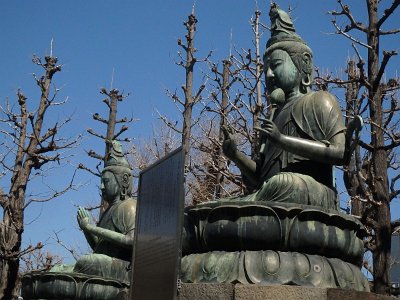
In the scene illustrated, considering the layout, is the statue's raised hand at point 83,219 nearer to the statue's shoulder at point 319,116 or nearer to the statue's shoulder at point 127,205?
the statue's shoulder at point 127,205

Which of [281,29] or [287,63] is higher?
[281,29]

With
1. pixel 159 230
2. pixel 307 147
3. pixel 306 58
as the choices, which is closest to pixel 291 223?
pixel 307 147

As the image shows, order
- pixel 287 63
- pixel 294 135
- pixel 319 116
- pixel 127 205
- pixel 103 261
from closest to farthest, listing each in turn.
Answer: pixel 319 116, pixel 294 135, pixel 287 63, pixel 103 261, pixel 127 205

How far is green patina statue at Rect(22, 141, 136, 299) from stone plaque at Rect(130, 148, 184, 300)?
9.75ft

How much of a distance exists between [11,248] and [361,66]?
23.6ft

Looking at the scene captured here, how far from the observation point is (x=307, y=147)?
206 inches

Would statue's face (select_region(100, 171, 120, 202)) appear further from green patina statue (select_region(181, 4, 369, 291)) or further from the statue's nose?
the statue's nose

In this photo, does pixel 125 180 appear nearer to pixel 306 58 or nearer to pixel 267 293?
pixel 306 58

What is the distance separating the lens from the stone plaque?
3688 mm

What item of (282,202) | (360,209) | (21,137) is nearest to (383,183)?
(360,209)

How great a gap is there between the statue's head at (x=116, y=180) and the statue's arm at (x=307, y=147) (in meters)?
4.32

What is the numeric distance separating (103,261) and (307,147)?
3.83 m

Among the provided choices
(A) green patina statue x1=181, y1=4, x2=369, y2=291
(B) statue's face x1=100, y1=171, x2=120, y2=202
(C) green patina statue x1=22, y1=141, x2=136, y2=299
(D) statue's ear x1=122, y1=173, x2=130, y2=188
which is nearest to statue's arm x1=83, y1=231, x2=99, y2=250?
(C) green patina statue x1=22, y1=141, x2=136, y2=299

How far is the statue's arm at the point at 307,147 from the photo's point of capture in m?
5.20
